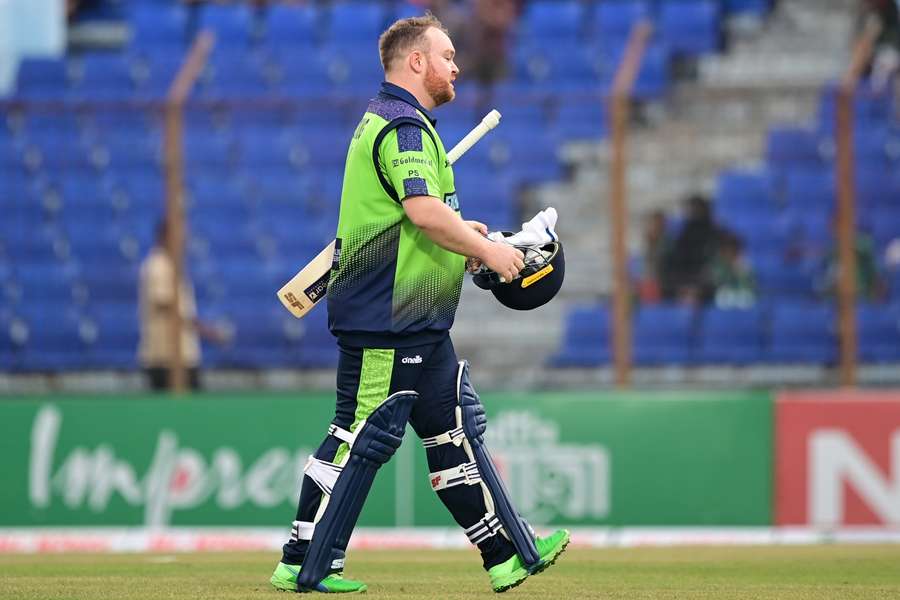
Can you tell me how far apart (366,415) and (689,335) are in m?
6.03

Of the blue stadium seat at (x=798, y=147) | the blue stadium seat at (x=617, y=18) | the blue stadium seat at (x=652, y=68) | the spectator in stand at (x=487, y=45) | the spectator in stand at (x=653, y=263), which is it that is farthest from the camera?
the blue stadium seat at (x=617, y=18)

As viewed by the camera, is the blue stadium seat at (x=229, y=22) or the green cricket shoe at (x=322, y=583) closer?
the green cricket shoe at (x=322, y=583)

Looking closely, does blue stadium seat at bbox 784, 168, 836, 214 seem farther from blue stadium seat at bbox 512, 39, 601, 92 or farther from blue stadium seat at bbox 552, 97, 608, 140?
blue stadium seat at bbox 512, 39, 601, 92

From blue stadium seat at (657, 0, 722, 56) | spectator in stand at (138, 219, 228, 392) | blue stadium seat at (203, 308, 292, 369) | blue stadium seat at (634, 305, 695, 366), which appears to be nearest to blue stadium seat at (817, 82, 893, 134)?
blue stadium seat at (634, 305, 695, 366)

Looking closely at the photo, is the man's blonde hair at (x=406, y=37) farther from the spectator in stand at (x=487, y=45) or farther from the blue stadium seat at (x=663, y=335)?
the spectator in stand at (x=487, y=45)

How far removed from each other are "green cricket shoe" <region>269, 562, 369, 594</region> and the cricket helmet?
120cm

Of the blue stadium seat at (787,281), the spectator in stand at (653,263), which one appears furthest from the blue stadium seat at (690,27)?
the spectator in stand at (653,263)

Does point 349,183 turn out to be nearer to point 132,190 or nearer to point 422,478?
point 422,478

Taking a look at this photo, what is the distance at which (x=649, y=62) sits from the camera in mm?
15656

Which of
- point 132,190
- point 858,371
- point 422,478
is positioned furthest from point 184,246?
point 858,371

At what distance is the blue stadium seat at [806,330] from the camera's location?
11414 millimetres

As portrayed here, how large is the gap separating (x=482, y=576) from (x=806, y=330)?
17.5 ft

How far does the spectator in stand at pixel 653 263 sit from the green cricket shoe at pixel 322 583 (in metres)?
5.87

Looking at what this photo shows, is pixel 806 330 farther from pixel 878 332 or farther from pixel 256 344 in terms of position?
pixel 256 344
